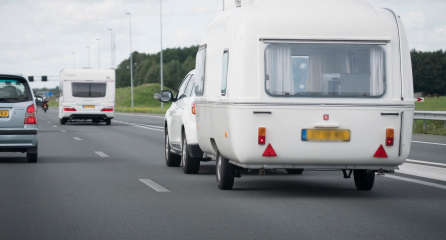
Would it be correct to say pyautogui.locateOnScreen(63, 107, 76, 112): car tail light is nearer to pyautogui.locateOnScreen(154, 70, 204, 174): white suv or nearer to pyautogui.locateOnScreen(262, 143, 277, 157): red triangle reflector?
pyautogui.locateOnScreen(154, 70, 204, 174): white suv

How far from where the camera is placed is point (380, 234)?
22.6 feet

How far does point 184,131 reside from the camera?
12672mm

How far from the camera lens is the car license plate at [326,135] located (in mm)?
9242

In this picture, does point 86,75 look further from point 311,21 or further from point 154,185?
point 311,21

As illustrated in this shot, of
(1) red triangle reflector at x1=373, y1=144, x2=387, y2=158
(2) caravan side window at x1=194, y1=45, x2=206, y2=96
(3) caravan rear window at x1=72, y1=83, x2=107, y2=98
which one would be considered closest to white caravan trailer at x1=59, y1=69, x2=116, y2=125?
(3) caravan rear window at x1=72, y1=83, x2=107, y2=98

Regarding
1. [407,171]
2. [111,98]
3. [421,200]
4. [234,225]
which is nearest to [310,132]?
[421,200]

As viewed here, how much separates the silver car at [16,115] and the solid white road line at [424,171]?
684cm

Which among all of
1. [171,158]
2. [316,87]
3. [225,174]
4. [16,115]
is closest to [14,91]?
[16,115]

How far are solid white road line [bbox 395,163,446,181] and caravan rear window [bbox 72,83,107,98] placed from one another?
24698 millimetres

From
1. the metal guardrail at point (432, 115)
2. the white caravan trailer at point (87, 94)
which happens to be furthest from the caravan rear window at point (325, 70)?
the white caravan trailer at point (87, 94)

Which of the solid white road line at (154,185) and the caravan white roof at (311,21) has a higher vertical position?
the caravan white roof at (311,21)

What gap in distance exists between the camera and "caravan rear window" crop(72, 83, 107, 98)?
3697 cm

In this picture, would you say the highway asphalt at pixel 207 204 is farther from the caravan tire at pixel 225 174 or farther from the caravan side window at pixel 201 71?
the caravan side window at pixel 201 71

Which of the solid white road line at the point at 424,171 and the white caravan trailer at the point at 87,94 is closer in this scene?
the solid white road line at the point at 424,171
